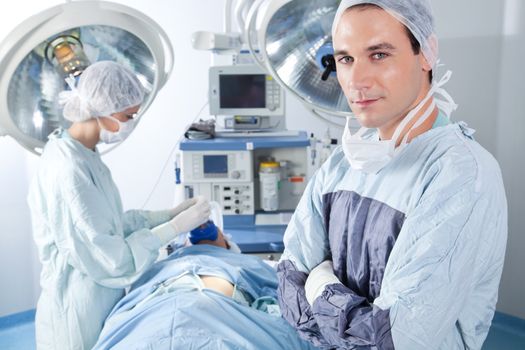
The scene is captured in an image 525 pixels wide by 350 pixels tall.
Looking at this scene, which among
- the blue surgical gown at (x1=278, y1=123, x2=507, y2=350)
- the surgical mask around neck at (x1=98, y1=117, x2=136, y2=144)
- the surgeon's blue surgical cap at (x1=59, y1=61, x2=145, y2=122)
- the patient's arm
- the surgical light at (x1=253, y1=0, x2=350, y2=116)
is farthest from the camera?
the surgical mask around neck at (x1=98, y1=117, x2=136, y2=144)

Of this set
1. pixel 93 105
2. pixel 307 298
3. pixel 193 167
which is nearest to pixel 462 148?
pixel 307 298

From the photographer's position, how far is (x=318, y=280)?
1259 mm

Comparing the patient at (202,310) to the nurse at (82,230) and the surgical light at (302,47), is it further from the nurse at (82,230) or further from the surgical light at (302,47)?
the surgical light at (302,47)

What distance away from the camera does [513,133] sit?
303 centimetres

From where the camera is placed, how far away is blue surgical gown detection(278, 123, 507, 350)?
0.99m

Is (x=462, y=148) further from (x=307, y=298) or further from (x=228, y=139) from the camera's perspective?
(x=228, y=139)

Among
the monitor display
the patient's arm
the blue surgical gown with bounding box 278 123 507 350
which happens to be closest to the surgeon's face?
the blue surgical gown with bounding box 278 123 507 350

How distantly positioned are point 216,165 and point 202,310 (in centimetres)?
128

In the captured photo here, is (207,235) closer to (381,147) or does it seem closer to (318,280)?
(318,280)

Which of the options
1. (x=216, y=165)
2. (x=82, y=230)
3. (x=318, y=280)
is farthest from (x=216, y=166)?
(x=318, y=280)

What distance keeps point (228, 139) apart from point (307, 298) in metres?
Answer: 1.51

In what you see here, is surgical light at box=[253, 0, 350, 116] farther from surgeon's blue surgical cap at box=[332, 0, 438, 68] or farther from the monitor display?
the monitor display

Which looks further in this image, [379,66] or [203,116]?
[203,116]

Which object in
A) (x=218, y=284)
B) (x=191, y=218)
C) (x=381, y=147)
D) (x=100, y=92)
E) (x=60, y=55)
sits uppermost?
(x=60, y=55)
